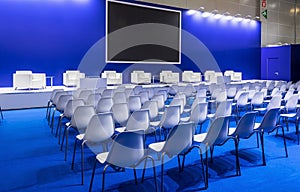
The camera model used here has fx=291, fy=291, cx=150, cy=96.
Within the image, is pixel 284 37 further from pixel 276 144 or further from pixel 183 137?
pixel 183 137

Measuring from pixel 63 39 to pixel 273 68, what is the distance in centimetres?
1263

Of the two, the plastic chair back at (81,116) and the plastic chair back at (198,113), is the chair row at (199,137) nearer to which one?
the plastic chair back at (81,116)

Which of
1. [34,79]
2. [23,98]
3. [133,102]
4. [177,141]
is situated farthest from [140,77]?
[177,141]

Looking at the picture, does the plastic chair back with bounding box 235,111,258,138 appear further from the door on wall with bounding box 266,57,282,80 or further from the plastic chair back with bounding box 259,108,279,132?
the door on wall with bounding box 266,57,282,80

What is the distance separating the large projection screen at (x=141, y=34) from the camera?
1269 cm

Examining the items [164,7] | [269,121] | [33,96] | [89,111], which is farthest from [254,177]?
[164,7]

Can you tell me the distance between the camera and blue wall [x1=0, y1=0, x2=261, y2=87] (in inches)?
413

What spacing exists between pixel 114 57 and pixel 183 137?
9.99 meters

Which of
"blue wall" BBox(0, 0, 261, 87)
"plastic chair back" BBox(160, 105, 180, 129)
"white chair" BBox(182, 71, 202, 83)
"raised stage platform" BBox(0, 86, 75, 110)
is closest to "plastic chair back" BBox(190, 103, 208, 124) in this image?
"plastic chair back" BBox(160, 105, 180, 129)

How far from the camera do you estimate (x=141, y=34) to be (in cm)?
1327

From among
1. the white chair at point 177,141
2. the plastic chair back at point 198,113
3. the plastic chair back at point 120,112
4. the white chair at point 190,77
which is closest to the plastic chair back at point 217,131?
the white chair at point 177,141

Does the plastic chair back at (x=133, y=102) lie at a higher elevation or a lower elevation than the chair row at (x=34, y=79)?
lower

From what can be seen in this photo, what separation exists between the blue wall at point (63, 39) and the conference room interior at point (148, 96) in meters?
0.04

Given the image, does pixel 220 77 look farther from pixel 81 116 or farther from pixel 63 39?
pixel 81 116
